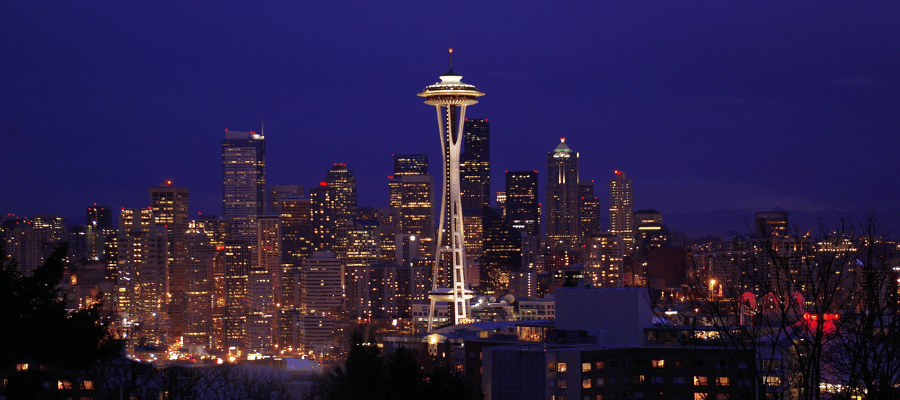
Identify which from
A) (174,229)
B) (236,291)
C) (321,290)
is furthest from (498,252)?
(174,229)

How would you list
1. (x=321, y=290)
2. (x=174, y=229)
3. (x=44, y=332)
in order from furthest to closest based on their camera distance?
1. (x=174, y=229)
2. (x=321, y=290)
3. (x=44, y=332)

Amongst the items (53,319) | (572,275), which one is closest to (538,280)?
(572,275)

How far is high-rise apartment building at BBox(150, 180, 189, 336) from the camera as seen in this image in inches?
5413

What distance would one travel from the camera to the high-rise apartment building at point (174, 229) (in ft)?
451

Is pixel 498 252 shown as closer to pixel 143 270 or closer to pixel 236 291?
pixel 236 291

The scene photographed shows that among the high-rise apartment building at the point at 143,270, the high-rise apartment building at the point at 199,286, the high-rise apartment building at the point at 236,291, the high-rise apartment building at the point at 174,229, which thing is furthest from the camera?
the high-rise apartment building at the point at 174,229

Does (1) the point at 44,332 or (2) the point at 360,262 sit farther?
(2) the point at 360,262

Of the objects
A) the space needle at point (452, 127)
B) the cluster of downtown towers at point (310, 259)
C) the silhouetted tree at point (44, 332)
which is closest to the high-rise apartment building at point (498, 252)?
the cluster of downtown towers at point (310, 259)

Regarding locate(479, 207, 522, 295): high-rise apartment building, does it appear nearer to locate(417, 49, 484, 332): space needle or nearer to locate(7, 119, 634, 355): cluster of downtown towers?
locate(7, 119, 634, 355): cluster of downtown towers

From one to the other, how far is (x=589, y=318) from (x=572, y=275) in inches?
710

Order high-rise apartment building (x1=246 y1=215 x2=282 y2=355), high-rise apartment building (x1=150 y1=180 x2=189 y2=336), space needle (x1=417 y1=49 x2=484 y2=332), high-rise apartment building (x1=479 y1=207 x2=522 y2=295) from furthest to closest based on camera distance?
high-rise apartment building (x1=479 y1=207 x2=522 y2=295) → high-rise apartment building (x1=150 y1=180 x2=189 y2=336) → high-rise apartment building (x1=246 y1=215 x2=282 y2=355) → space needle (x1=417 y1=49 x2=484 y2=332)

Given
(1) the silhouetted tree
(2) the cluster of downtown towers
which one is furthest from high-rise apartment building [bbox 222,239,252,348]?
(1) the silhouetted tree

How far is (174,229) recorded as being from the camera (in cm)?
15425

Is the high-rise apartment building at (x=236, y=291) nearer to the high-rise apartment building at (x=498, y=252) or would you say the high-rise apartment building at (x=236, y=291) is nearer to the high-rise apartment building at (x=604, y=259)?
the high-rise apartment building at (x=498, y=252)
